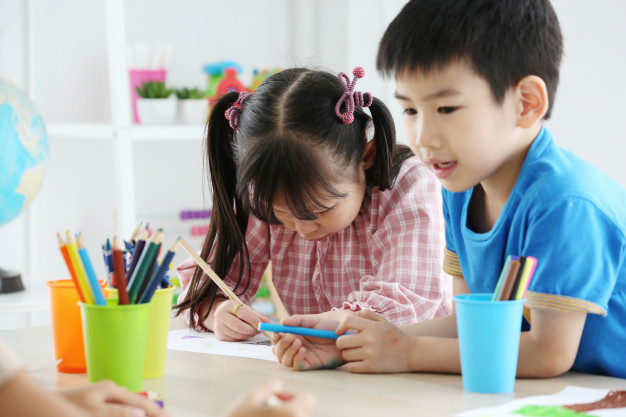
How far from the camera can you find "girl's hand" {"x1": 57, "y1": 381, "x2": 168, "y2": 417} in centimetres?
65

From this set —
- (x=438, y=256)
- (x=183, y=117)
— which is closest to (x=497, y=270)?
(x=438, y=256)

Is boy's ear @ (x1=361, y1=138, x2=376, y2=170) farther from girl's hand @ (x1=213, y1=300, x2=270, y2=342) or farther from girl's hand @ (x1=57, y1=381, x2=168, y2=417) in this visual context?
girl's hand @ (x1=57, y1=381, x2=168, y2=417)

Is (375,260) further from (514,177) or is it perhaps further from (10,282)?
(10,282)

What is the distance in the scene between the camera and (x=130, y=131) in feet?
7.16

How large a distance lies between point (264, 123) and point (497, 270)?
0.39 meters

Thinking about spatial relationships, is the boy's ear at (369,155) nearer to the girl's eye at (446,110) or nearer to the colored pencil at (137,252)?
the girl's eye at (446,110)

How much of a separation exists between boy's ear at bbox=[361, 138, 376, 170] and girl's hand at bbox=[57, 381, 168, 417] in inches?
24.0

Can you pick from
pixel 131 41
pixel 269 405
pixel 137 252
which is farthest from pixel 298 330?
pixel 131 41

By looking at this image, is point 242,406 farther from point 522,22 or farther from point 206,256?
point 206,256

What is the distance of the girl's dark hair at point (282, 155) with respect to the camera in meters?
1.10

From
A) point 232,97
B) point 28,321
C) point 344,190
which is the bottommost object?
point 28,321

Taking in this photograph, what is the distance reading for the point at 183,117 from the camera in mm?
2412

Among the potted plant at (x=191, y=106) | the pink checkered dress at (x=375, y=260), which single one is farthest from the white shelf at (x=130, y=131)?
the pink checkered dress at (x=375, y=260)

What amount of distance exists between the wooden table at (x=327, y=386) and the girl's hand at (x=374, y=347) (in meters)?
0.01
